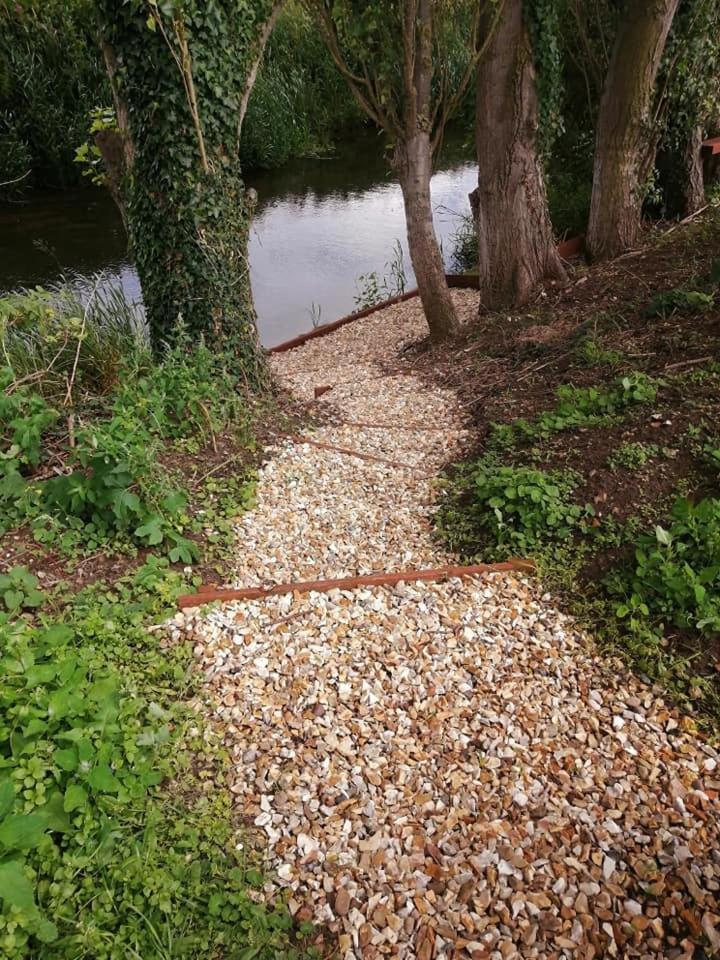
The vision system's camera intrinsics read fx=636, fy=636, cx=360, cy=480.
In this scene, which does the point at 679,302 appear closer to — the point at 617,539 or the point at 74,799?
the point at 617,539

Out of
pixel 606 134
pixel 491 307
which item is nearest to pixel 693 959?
pixel 491 307

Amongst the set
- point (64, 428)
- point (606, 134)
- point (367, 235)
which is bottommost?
point (367, 235)

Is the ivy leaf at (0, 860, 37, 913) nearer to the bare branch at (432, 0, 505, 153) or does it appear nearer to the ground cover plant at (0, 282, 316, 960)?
the ground cover plant at (0, 282, 316, 960)

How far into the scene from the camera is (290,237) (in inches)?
483

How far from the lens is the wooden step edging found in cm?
285

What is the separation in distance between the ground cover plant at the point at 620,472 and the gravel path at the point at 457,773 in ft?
0.67

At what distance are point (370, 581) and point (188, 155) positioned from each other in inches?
122

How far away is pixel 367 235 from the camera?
12.4 m

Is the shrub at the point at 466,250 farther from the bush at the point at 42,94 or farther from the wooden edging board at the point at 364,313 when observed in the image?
the bush at the point at 42,94

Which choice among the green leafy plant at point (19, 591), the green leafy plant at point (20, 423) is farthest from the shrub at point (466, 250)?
the green leafy plant at point (19, 591)

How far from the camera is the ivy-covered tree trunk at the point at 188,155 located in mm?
3947

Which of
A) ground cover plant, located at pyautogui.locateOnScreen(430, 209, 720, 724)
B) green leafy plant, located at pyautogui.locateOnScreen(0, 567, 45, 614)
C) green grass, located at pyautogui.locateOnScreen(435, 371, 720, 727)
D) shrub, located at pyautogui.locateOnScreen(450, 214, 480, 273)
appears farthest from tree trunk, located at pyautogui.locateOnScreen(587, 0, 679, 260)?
green leafy plant, located at pyautogui.locateOnScreen(0, 567, 45, 614)

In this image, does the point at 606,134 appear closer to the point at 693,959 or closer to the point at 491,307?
the point at 491,307

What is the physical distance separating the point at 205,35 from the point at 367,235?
8.67 m
